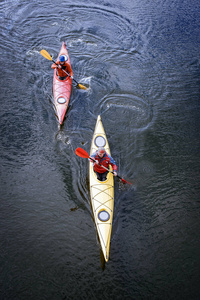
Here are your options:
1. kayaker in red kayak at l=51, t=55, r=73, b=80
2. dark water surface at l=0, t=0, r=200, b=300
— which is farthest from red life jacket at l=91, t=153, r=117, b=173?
kayaker in red kayak at l=51, t=55, r=73, b=80

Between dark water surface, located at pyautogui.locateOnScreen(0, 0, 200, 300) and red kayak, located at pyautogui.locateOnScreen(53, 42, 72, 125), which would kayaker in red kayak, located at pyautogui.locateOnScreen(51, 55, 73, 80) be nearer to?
red kayak, located at pyautogui.locateOnScreen(53, 42, 72, 125)

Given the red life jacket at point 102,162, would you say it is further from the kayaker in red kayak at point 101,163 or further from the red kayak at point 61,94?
the red kayak at point 61,94

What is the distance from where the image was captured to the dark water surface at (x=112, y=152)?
4.81 metres

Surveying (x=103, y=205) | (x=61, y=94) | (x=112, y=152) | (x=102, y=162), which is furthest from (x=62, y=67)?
(x=103, y=205)

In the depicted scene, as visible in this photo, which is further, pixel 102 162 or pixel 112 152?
pixel 112 152

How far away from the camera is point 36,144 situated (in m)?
6.67

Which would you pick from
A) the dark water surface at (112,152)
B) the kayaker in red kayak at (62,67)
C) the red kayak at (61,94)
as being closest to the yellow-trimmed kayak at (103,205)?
the dark water surface at (112,152)

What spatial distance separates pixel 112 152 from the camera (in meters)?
6.65

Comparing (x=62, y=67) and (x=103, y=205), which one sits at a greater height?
(x=62, y=67)

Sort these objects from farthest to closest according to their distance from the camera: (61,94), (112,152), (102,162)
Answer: (61,94)
(112,152)
(102,162)

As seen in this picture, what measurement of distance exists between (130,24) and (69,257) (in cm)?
1003

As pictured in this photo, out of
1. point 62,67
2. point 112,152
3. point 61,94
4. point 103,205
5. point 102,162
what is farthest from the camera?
point 62,67

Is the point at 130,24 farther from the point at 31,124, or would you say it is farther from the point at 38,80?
the point at 31,124

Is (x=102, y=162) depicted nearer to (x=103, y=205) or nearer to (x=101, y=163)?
(x=101, y=163)
